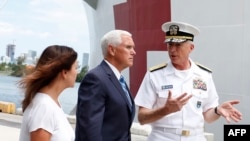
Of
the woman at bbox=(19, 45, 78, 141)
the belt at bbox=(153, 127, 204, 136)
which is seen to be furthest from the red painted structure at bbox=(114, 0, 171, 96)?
the woman at bbox=(19, 45, 78, 141)

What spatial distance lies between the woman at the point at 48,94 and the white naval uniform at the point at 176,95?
0.46 metres

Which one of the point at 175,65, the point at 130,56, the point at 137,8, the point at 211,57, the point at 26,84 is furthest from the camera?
the point at 137,8

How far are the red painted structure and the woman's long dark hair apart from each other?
281 centimetres

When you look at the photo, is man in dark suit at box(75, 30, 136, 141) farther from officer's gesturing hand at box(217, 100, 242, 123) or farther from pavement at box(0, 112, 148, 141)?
pavement at box(0, 112, 148, 141)

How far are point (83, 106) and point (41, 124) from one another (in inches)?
8.7

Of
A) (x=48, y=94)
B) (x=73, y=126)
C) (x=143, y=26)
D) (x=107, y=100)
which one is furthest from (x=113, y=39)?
(x=73, y=126)

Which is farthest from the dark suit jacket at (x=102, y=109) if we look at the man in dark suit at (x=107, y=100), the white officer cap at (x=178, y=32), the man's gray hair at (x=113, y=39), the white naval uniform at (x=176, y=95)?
the white officer cap at (x=178, y=32)

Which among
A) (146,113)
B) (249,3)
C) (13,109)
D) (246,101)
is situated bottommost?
(13,109)

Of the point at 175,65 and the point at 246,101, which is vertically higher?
the point at 175,65

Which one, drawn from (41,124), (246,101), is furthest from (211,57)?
(41,124)

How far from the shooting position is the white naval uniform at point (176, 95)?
1876 mm

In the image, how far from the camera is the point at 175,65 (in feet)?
6.39

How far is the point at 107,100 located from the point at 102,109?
5cm

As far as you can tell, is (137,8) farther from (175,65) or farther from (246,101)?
(175,65)
